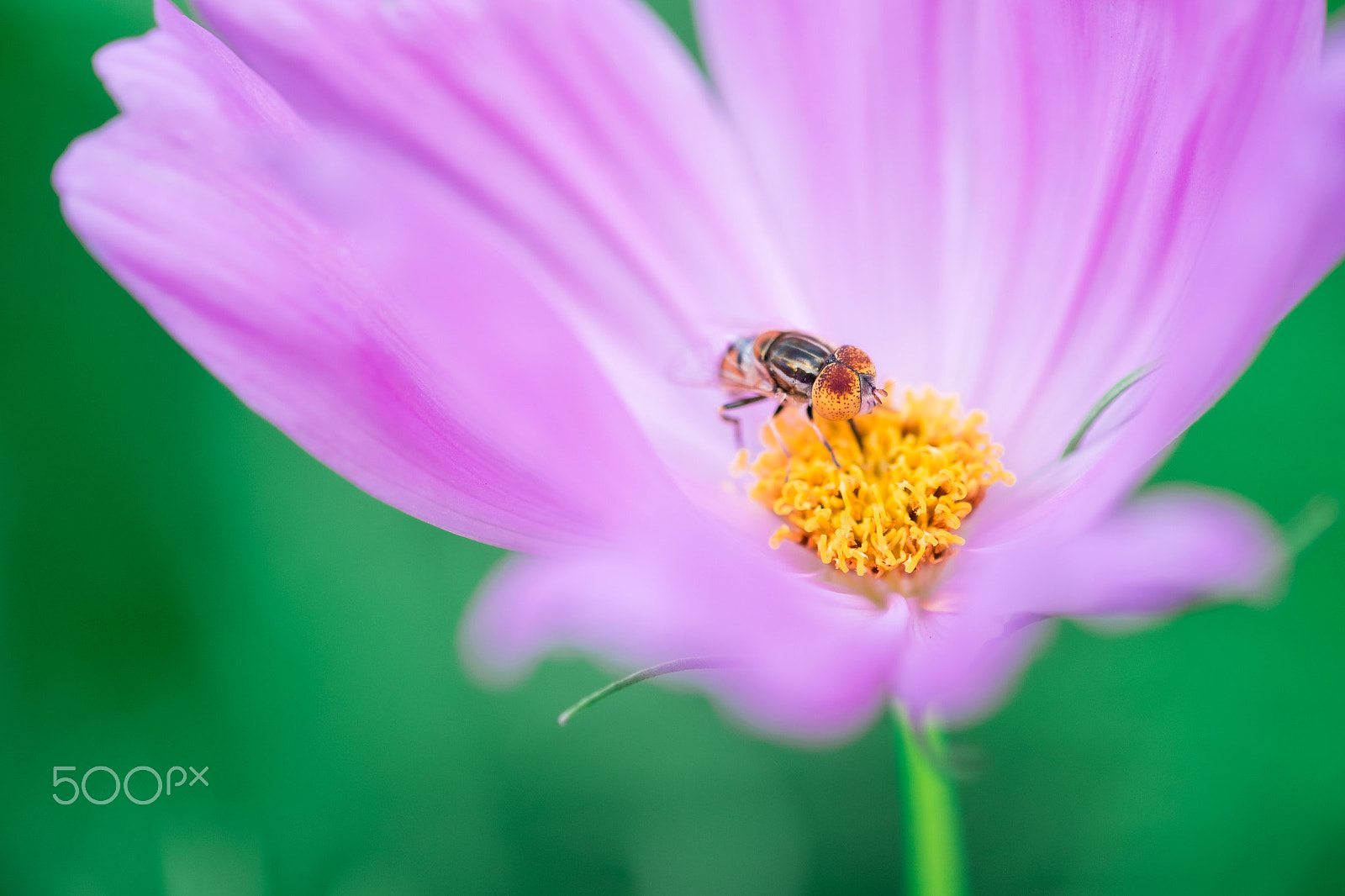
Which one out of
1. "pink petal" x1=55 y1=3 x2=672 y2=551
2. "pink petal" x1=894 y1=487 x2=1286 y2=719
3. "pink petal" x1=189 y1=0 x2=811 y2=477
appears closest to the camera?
"pink petal" x1=894 y1=487 x2=1286 y2=719

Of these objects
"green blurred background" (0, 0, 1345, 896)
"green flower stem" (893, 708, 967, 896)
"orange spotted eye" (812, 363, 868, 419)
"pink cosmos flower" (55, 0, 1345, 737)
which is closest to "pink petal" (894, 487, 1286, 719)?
"pink cosmos flower" (55, 0, 1345, 737)

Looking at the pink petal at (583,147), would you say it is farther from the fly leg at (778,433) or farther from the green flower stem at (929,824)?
the green flower stem at (929,824)

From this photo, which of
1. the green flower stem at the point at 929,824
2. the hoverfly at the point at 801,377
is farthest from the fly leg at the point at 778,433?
the green flower stem at the point at 929,824

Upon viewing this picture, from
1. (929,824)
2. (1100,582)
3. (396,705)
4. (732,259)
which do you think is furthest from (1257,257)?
(396,705)

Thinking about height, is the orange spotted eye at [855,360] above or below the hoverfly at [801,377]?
above

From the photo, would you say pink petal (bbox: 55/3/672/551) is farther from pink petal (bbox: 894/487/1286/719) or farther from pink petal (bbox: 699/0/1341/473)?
pink petal (bbox: 699/0/1341/473)

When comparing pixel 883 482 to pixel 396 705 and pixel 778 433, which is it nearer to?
pixel 778 433

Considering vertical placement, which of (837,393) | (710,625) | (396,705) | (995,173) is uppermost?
(995,173)
